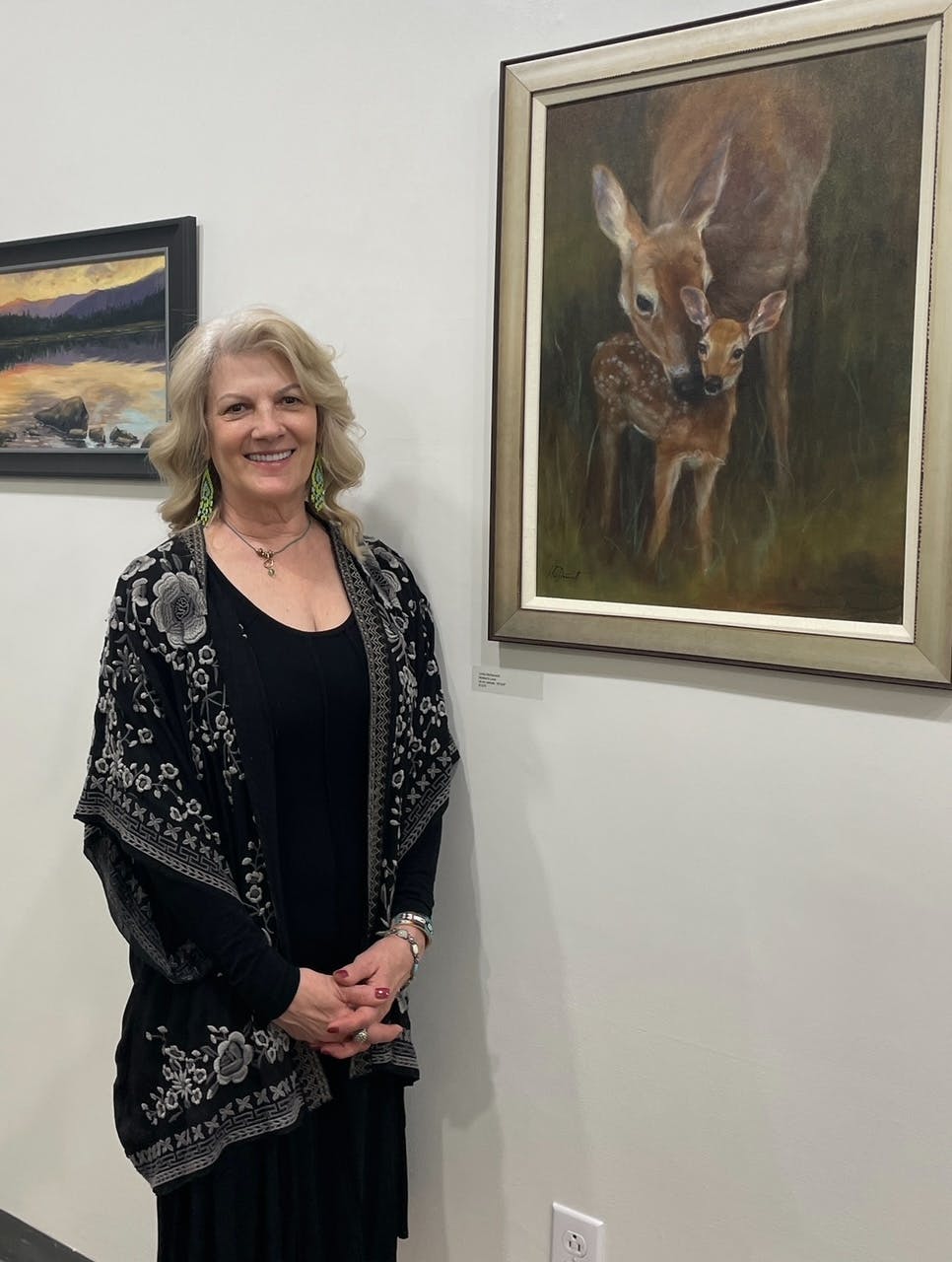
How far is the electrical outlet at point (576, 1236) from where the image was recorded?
1.57 m

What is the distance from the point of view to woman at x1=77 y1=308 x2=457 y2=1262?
139 centimetres

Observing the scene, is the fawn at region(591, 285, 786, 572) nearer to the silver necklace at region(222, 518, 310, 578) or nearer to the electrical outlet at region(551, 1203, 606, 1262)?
the silver necklace at region(222, 518, 310, 578)

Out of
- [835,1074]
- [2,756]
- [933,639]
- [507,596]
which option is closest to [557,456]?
[507,596]

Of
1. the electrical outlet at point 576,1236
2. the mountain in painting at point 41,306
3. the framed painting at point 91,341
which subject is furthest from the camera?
the mountain in painting at point 41,306

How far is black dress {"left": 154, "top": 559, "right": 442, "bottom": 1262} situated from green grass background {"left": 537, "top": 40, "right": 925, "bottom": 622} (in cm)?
35

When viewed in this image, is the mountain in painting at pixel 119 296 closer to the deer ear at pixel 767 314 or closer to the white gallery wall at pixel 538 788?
the white gallery wall at pixel 538 788

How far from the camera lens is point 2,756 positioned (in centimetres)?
210

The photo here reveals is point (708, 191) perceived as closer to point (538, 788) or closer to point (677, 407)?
point (677, 407)

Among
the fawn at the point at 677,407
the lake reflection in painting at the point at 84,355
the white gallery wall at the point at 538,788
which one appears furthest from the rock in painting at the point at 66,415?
the fawn at the point at 677,407

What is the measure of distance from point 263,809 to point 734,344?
835 mm

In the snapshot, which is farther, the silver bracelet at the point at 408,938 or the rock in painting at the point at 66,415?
the rock in painting at the point at 66,415

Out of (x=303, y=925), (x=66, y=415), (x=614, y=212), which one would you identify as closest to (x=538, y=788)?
(x=303, y=925)
